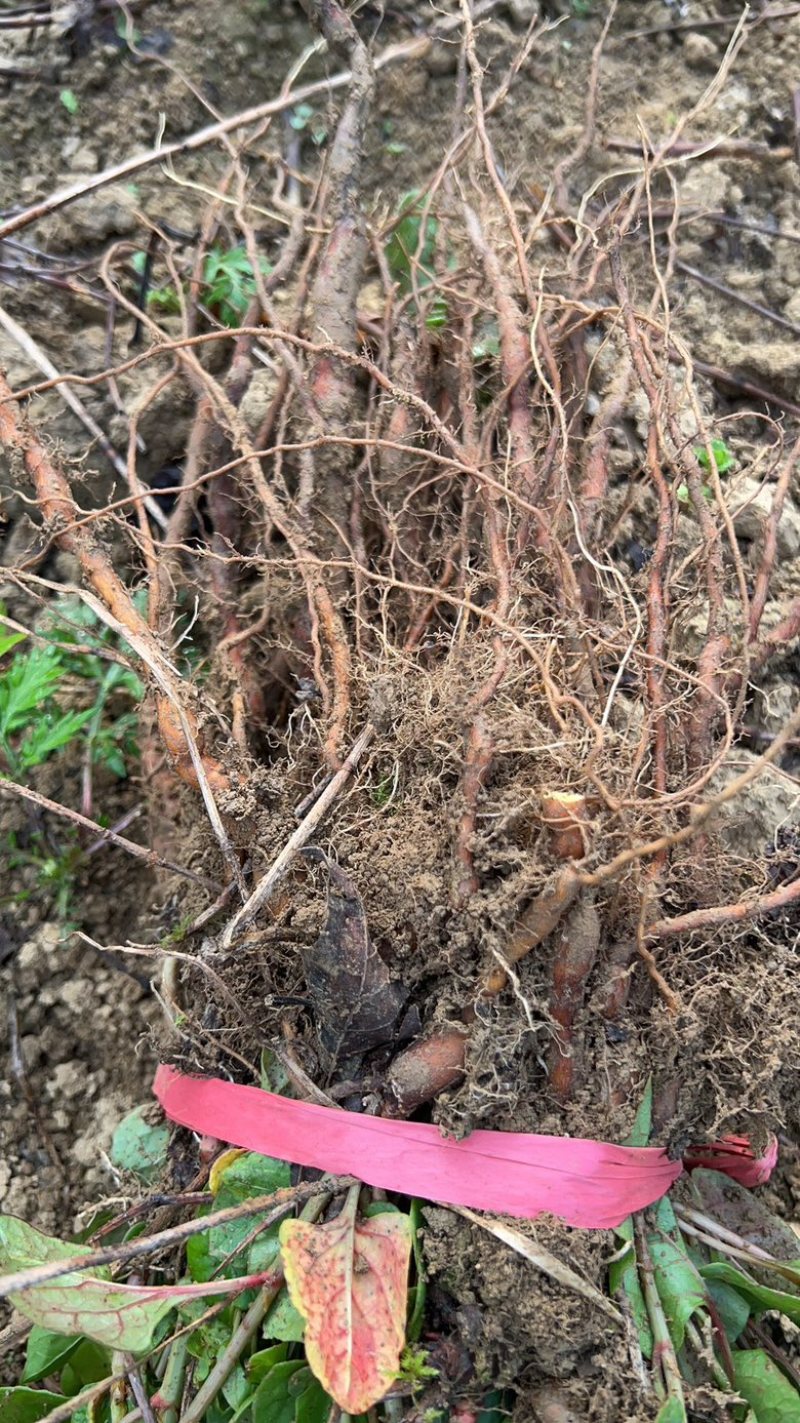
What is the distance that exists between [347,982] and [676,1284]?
485 millimetres

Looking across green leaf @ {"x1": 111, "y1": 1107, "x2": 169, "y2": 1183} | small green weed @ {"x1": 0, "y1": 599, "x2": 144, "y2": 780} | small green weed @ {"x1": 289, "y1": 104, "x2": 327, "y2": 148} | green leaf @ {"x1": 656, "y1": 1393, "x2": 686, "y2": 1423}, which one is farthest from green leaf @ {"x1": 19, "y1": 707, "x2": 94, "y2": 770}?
small green weed @ {"x1": 289, "y1": 104, "x2": 327, "y2": 148}

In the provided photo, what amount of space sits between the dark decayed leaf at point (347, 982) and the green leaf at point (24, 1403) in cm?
51

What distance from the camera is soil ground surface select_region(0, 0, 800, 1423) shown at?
1033 millimetres

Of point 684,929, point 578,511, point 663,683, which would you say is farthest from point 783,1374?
point 578,511

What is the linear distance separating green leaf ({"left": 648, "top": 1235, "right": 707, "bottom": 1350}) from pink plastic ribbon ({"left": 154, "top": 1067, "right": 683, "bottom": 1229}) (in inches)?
2.4

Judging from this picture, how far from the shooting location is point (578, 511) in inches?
51.6

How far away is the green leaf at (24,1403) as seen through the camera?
1061mm

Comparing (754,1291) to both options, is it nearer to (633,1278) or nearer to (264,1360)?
(633,1278)

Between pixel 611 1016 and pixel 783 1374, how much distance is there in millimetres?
445

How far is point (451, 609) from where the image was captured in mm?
1355

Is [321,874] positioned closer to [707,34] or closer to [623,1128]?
[623,1128]

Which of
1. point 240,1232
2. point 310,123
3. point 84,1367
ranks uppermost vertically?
point 310,123

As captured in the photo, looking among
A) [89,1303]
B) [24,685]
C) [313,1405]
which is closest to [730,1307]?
[313,1405]

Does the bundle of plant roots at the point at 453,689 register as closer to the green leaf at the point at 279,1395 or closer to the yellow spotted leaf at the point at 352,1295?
the yellow spotted leaf at the point at 352,1295
